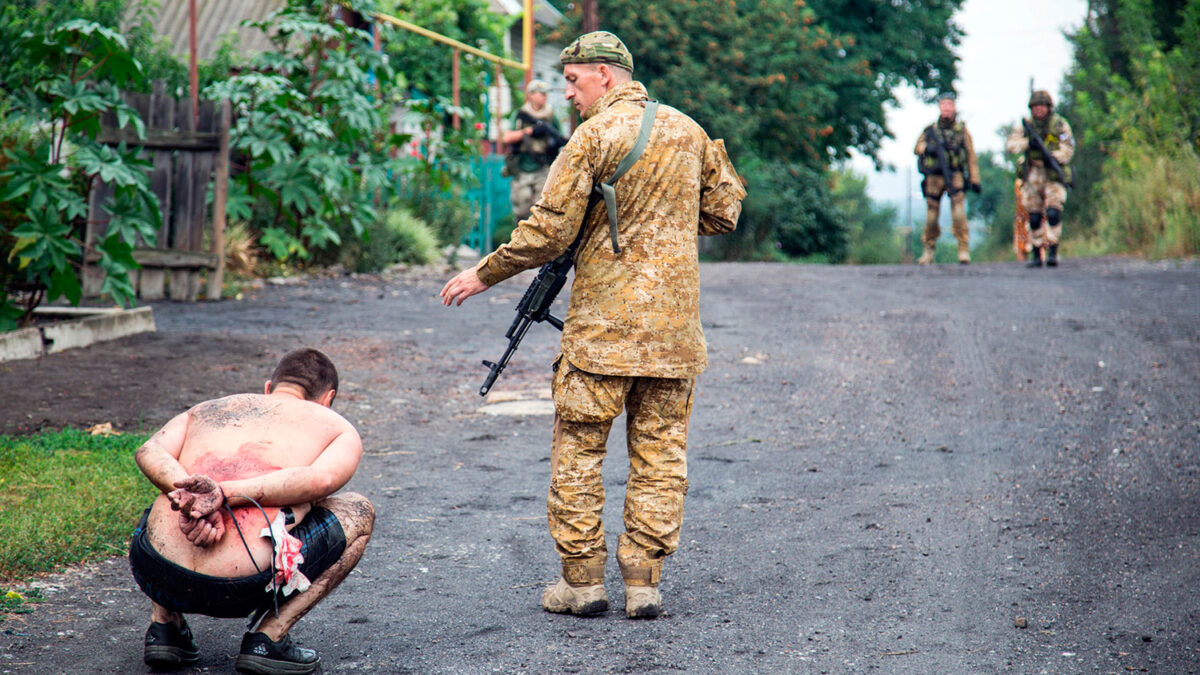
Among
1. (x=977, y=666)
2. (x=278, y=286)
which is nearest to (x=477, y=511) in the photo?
(x=977, y=666)

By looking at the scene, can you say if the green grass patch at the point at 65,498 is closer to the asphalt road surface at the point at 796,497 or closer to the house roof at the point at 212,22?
the asphalt road surface at the point at 796,497

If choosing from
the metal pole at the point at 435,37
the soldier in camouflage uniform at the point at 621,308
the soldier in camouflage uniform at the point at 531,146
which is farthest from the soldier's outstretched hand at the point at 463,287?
the metal pole at the point at 435,37

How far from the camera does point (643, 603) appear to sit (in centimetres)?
367

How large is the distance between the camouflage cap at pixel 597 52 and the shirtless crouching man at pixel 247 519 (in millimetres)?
1423

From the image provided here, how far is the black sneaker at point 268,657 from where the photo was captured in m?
3.02

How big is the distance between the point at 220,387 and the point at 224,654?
380 centimetres

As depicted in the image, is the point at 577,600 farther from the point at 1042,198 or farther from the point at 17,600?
the point at 1042,198

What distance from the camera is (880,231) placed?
68.2 meters

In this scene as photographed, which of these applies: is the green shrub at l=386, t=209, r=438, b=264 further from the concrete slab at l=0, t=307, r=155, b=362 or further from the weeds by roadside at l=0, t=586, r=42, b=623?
the weeds by roadside at l=0, t=586, r=42, b=623

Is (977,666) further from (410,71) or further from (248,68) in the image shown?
(410,71)

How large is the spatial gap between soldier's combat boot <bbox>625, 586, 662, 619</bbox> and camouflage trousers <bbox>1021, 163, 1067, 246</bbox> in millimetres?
11342

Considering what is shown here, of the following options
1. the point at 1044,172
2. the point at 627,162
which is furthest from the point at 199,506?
the point at 1044,172

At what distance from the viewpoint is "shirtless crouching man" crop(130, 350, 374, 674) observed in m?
2.86

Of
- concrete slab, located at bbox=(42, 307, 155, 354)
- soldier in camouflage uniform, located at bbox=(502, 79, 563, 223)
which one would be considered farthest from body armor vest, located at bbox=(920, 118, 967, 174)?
concrete slab, located at bbox=(42, 307, 155, 354)
